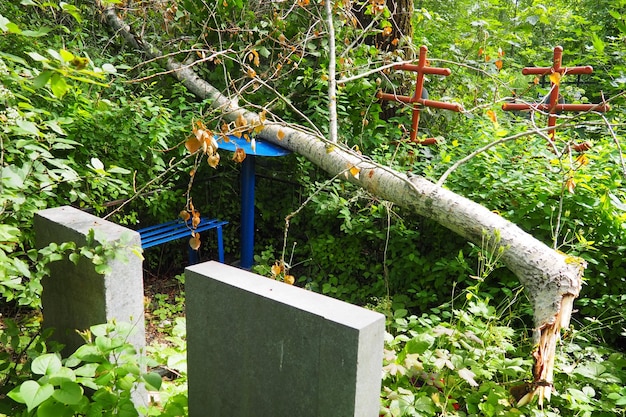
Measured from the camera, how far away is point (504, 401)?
2484 millimetres

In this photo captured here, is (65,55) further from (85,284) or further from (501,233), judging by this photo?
(501,233)

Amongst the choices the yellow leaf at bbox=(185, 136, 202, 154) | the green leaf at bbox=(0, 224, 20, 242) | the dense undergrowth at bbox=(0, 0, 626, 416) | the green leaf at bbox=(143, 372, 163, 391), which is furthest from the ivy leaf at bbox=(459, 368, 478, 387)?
the green leaf at bbox=(0, 224, 20, 242)

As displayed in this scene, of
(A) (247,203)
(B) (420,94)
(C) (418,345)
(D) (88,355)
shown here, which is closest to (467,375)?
(C) (418,345)

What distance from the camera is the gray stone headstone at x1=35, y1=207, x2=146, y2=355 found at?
239cm

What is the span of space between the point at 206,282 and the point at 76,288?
867mm

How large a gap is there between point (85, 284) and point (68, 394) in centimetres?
86

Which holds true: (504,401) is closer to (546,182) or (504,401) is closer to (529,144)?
(546,182)

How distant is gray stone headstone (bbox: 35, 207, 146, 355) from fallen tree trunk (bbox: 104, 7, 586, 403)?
1.17 metres

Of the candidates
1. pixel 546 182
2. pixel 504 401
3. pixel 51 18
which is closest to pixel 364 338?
pixel 504 401

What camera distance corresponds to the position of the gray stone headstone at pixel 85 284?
7.84 feet

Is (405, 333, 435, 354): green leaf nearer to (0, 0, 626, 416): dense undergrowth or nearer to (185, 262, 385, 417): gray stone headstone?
(0, 0, 626, 416): dense undergrowth

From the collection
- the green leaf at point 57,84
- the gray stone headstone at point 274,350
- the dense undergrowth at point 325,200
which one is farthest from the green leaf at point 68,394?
the green leaf at point 57,84

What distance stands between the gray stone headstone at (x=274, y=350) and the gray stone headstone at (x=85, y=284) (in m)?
Answer: 0.38

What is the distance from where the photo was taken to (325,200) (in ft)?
15.1
